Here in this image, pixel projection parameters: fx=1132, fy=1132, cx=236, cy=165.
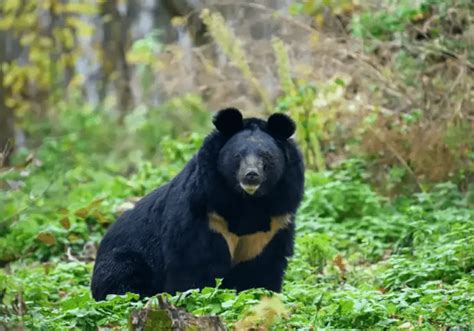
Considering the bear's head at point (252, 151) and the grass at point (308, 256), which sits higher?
the bear's head at point (252, 151)

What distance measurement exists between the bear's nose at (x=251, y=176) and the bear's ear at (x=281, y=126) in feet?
1.54

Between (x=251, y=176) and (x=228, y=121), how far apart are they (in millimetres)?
513

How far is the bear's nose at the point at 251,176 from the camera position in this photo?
7477mm

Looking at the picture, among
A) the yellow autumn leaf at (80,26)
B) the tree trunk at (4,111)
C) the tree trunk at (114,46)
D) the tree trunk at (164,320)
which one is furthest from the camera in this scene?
the yellow autumn leaf at (80,26)

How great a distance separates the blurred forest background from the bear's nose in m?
0.80

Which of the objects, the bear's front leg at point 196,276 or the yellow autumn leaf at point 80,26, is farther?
the yellow autumn leaf at point 80,26

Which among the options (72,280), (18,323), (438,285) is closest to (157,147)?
(72,280)

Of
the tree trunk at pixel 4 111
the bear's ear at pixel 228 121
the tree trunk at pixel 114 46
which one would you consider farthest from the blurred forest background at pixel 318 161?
the tree trunk at pixel 114 46

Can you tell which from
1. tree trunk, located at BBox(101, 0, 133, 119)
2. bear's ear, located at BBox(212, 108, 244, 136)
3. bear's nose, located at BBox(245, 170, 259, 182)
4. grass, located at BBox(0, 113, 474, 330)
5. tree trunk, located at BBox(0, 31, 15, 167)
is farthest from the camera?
tree trunk, located at BBox(101, 0, 133, 119)

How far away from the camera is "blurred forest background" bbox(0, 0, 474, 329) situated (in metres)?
6.14

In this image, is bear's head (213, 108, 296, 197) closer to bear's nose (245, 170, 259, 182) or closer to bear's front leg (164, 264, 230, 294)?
Result: bear's nose (245, 170, 259, 182)

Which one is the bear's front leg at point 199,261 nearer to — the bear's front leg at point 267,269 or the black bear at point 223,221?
the black bear at point 223,221

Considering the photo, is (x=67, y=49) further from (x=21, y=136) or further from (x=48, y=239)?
(x=48, y=239)

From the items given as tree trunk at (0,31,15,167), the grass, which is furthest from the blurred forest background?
tree trunk at (0,31,15,167)
